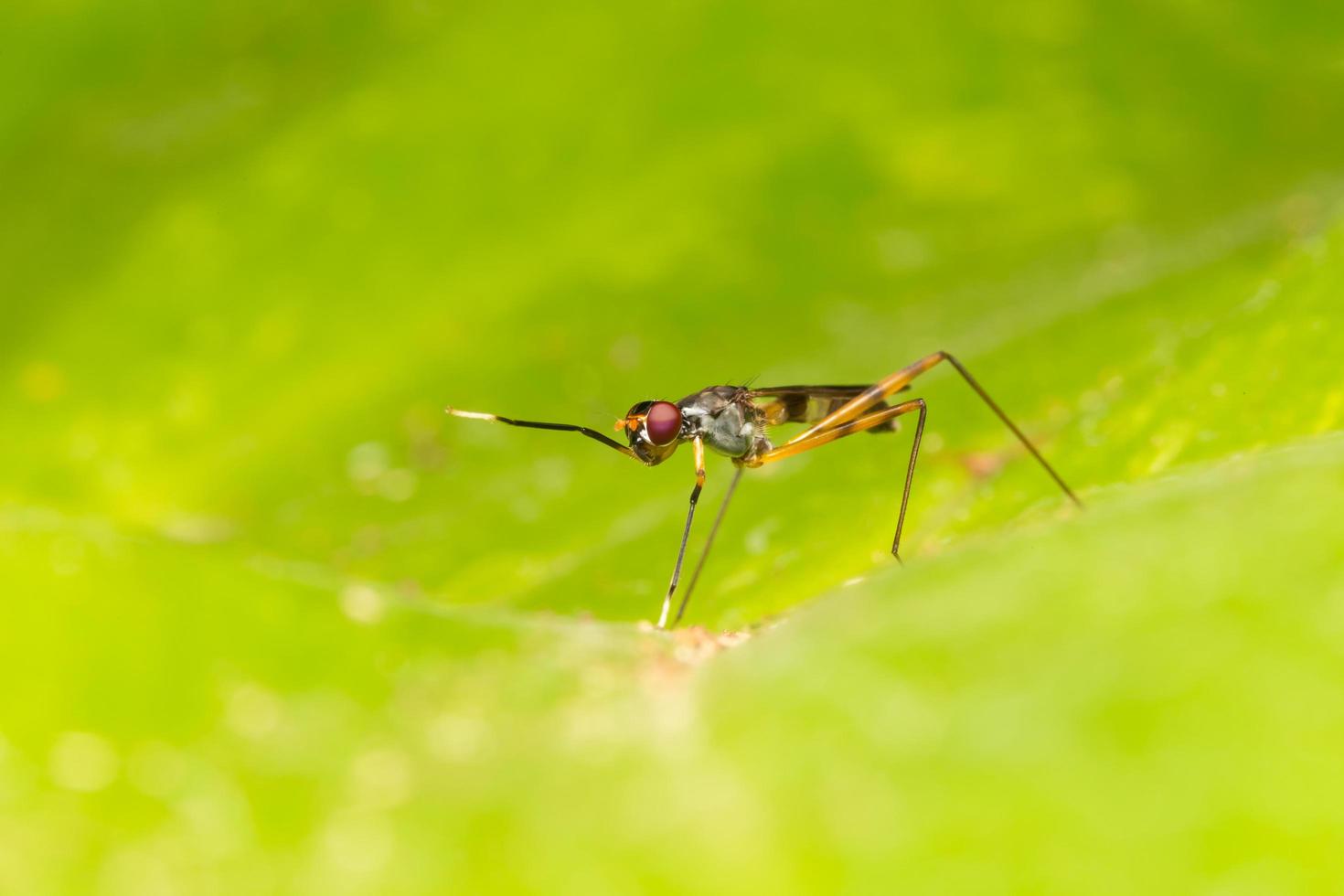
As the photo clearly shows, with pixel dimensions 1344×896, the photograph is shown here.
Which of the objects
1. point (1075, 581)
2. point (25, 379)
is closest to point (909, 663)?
point (1075, 581)

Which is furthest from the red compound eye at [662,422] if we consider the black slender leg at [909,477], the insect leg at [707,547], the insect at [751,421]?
the black slender leg at [909,477]

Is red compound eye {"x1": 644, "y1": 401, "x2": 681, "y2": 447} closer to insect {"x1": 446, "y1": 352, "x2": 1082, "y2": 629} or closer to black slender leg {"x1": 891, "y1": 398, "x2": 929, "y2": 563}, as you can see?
insect {"x1": 446, "y1": 352, "x2": 1082, "y2": 629}

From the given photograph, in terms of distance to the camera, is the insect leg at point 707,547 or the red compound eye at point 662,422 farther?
the red compound eye at point 662,422

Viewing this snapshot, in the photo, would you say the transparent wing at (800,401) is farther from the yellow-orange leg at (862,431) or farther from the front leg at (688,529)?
the front leg at (688,529)

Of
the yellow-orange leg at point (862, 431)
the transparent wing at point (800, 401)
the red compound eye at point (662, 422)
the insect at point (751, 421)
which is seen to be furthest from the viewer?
the transparent wing at point (800, 401)

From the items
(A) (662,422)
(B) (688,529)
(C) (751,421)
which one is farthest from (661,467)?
(B) (688,529)

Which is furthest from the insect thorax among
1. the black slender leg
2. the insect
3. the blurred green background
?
the black slender leg

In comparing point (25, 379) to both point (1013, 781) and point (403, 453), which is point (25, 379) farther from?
point (1013, 781)

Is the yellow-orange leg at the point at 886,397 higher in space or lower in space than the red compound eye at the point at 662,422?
lower
